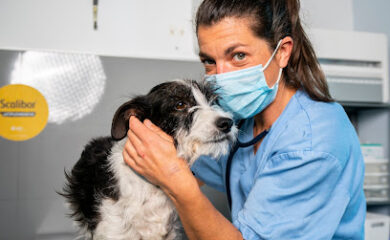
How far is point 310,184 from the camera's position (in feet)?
3.90

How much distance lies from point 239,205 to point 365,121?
2288mm

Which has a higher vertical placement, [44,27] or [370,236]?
[44,27]

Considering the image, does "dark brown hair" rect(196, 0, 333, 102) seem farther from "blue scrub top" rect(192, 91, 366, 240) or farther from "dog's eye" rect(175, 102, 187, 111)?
"dog's eye" rect(175, 102, 187, 111)

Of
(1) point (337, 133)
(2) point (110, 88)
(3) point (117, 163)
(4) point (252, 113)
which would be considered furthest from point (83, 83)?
(1) point (337, 133)

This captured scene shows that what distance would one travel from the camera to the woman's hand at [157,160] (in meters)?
1.22

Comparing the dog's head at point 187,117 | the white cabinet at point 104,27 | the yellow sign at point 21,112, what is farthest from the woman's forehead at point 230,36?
the yellow sign at point 21,112

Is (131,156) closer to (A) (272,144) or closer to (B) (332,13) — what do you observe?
(A) (272,144)

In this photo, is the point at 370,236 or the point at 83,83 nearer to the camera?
the point at 83,83

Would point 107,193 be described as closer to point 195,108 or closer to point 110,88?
point 195,108

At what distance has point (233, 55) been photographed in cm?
137

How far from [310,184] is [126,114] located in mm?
852

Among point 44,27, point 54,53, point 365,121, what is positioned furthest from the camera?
point 365,121

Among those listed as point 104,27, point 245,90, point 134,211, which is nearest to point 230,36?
point 245,90

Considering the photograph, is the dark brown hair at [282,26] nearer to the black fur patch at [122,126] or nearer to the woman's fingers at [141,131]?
the black fur patch at [122,126]
